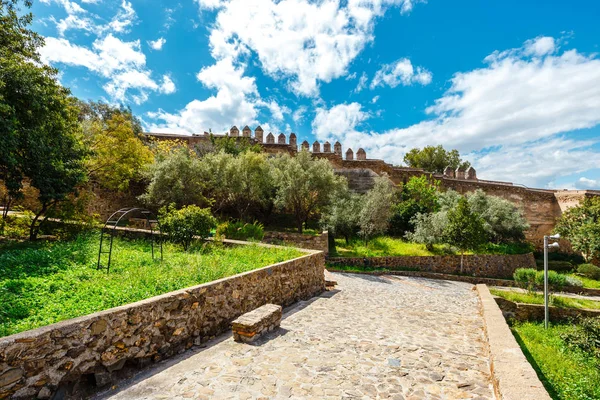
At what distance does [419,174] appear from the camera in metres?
31.3

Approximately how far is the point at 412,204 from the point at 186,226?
65.8 feet

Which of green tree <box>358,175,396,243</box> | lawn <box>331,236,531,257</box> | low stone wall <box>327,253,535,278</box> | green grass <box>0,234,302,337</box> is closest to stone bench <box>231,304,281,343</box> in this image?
green grass <box>0,234,302,337</box>

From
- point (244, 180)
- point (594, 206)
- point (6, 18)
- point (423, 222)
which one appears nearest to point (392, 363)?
point (6, 18)

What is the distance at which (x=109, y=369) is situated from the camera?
3670mm

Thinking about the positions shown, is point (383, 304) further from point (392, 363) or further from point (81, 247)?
point (81, 247)

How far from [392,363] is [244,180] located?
15.8 metres

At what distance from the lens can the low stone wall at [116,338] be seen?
2.93 meters

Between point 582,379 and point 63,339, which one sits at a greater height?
point 63,339

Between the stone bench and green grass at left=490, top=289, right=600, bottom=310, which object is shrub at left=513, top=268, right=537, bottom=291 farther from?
the stone bench

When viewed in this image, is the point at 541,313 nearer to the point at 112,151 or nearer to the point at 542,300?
the point at 542,300

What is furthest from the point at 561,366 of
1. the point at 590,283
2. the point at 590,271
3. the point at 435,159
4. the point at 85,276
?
the point at 435,159

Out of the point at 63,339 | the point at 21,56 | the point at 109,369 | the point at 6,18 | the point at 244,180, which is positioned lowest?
the point at 109,369

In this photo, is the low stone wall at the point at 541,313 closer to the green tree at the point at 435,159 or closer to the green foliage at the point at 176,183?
the green foliage at the point at 176,183

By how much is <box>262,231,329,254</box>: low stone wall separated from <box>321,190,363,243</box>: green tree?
2.33m
